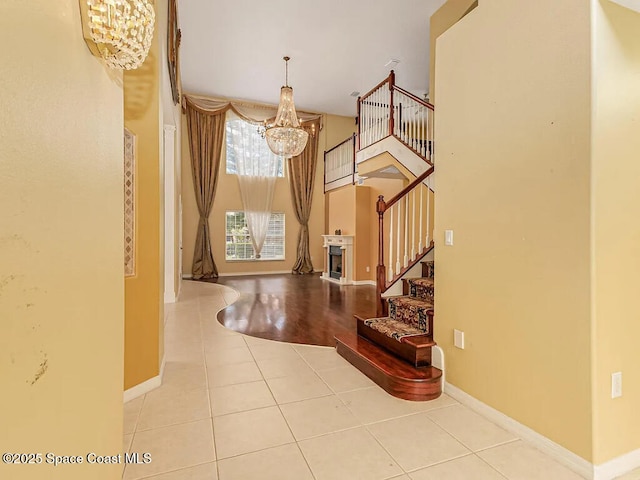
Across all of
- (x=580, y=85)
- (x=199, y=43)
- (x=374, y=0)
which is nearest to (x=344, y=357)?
(x=580, y=85)

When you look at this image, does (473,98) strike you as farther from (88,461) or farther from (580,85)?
(88,461)

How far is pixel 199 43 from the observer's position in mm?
6656

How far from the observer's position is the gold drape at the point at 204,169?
9.00 meters

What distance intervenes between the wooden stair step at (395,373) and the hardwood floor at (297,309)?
2.25ft

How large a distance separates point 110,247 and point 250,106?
30.7 ft

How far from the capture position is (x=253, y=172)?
9703 millimetres

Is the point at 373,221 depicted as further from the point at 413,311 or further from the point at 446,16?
the point at 413,311

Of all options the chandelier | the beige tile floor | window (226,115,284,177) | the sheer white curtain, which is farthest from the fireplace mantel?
the beige tile floor

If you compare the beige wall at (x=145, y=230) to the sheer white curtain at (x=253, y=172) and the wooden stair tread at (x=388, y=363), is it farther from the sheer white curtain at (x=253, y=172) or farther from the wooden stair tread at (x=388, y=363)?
the sheer white curtain at (x=253, y=172)

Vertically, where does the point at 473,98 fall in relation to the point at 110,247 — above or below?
above

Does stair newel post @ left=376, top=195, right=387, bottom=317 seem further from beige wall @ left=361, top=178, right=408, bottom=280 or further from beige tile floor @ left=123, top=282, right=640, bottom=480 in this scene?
beige wall @ left=361, top=178, right=408, bottom=280

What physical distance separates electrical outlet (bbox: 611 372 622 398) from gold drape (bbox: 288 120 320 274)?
857 cm

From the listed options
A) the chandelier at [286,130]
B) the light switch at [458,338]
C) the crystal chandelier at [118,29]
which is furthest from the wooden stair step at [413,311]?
the chandelier at [286,130]

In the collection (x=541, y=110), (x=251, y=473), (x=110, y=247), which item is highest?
(x=541, y=110)
